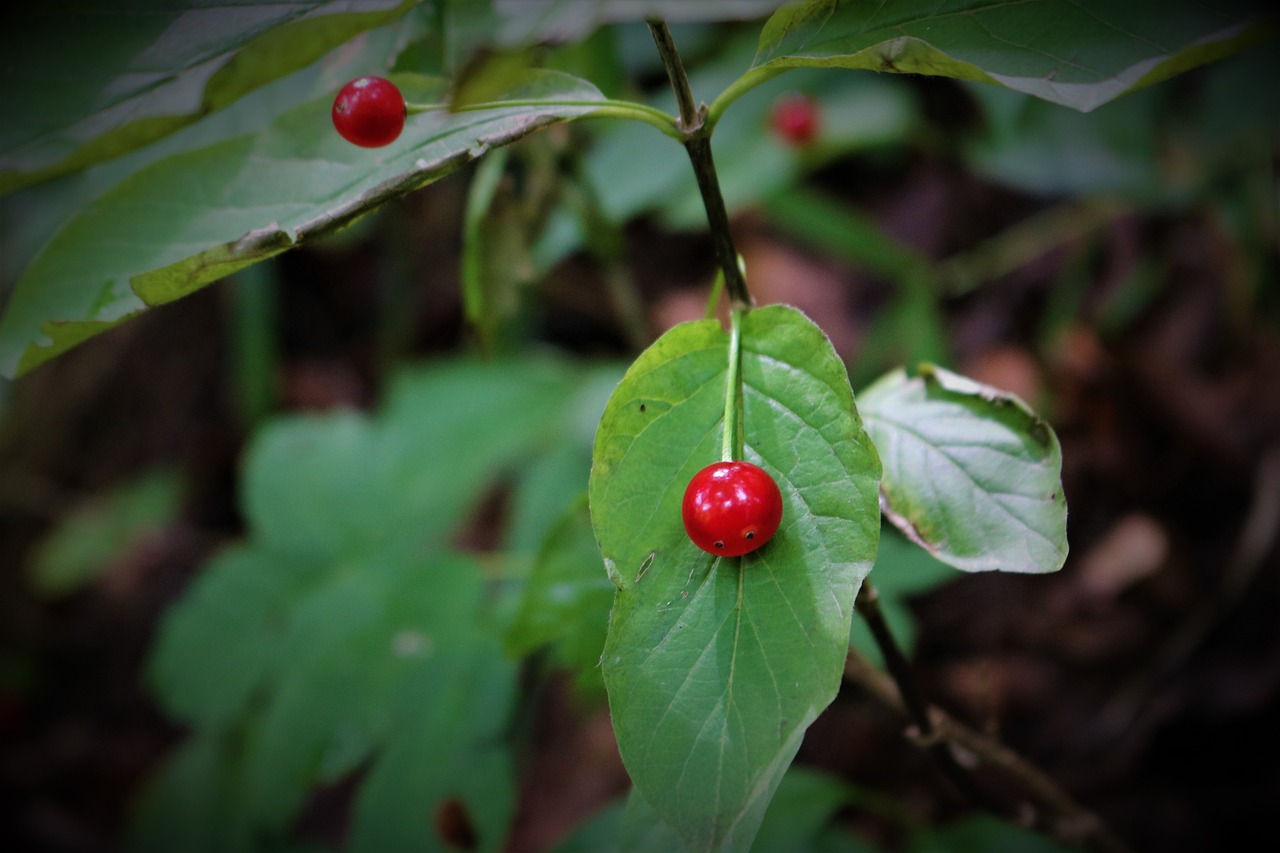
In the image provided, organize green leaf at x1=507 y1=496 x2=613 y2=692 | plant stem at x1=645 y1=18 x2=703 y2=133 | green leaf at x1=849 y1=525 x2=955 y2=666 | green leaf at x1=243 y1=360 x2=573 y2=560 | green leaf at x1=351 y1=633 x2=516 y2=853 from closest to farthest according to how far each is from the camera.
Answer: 1. plant stem at x1=645 y1=18 x2=703 y2=133
2. green leaf at x1=507 y1=496 x2=613 y2=692
3. green leaf at x1=849 y1=525 x2=955 y2=666
4. green leaf at x1=351 y1=633 x2=516 y2=853
5. green leaf at x1=243 y1=360 x2=573 y2=560

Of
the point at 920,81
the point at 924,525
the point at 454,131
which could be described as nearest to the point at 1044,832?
the point at 924,525

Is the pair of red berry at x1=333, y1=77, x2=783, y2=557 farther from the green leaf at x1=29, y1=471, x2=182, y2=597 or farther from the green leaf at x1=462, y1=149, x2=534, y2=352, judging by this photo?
the green leaf at x1=29, y1=471, x2=182, y2=597

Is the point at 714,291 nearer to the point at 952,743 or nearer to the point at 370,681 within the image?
the point at 952,743

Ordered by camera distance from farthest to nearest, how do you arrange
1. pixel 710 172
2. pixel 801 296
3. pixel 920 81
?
pixel 801 296 → pixel 920 81 → pixel 710 172

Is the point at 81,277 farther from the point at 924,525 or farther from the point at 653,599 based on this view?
the point at 924,525

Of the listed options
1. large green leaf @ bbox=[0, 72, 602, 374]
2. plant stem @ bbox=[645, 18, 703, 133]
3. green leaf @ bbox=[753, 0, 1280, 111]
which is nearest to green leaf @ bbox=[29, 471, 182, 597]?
large green leaf @ bbox=[0, 72, 602, 374]

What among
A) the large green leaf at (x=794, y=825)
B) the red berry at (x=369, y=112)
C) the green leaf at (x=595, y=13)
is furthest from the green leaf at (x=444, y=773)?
the green leaf at (x=595, y=13)

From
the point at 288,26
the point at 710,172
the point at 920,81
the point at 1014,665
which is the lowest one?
the point at 1014,665

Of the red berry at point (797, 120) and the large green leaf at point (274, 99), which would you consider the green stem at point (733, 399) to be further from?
the red berry at point (797, 120)

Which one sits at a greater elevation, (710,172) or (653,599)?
(710,172)
